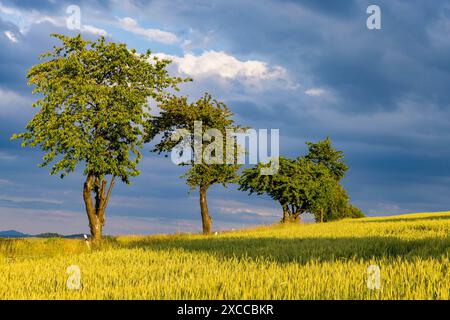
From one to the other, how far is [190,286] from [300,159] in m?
69.6

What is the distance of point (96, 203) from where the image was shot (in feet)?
131

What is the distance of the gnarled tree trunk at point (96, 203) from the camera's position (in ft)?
127

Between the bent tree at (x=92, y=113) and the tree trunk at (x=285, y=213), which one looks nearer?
the bent tree at (x=92, y=113)

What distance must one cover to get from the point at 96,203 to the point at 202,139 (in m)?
13.7

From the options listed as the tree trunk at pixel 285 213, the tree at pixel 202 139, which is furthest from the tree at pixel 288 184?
the tree at pixel 202 139

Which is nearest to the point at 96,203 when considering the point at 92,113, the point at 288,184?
the point at 92,113

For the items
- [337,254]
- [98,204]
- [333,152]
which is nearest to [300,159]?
[333,152]

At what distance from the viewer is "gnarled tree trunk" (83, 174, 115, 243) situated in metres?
38.7

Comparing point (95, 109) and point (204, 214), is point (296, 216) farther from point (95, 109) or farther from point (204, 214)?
point (95, 109)

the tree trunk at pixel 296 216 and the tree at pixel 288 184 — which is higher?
the tree at pixel 288 184

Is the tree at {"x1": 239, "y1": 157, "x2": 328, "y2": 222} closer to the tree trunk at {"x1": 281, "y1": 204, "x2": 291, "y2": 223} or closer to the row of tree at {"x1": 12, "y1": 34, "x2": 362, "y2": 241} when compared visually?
the tree trunk at {"x1": 281, "y1": 204, "x2": 291, "y2": 223}

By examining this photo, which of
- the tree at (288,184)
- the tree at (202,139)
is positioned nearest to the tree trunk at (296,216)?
the tree at (288,184)

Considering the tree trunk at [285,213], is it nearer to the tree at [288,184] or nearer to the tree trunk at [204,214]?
the tree at [288,184]
